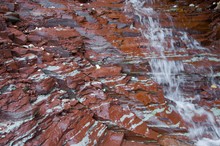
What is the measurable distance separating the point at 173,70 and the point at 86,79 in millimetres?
3163

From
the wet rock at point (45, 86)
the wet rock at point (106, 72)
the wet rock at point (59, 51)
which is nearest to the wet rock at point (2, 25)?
the wet rock at point (59, 51)

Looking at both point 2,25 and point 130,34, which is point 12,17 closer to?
point 2,25

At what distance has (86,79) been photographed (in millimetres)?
6070

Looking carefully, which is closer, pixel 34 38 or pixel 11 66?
pixel 11 66

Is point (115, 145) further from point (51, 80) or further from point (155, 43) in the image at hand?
point (155, 43)

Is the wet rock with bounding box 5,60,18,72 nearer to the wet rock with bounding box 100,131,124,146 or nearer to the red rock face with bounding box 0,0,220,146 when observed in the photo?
the red rock face with bounding box 0,0,220,146

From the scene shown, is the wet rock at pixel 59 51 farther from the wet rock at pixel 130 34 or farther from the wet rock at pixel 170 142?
the wet rock at pixel 170 142

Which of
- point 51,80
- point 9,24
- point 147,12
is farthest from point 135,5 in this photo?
point 51,80

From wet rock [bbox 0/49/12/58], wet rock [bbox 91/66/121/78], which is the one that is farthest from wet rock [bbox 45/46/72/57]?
wet rock [bbox 0/49/12/58]

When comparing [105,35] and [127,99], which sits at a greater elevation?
[105,35]

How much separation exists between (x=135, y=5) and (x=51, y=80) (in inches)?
303

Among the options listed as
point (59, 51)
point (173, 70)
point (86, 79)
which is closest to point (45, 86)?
point (86, 79)

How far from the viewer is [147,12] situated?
35.0 ft

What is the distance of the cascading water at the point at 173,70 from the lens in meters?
5.74
